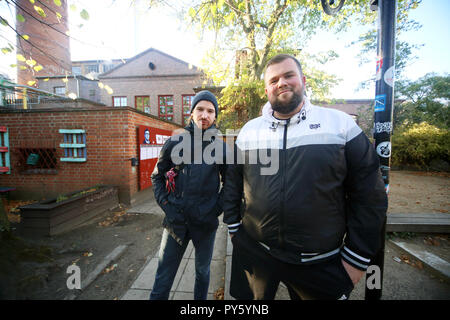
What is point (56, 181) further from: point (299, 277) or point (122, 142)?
point (299, 277)

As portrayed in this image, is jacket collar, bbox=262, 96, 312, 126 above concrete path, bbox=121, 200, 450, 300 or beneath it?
above

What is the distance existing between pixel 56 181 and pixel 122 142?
269cm

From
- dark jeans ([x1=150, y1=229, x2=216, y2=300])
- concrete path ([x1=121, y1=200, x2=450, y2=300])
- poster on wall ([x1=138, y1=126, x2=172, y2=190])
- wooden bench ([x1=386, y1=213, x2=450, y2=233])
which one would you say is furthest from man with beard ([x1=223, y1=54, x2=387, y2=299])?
poster on wall ([x1=138, y1=126, x2=172, y2=190])

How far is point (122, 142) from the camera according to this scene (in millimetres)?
5566

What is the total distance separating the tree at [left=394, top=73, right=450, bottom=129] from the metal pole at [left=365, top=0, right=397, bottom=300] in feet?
62.3

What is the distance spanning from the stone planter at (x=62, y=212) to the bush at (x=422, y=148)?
14892 millimetres

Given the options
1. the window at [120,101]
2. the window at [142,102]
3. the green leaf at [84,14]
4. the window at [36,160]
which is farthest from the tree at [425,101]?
the window at [120,101]

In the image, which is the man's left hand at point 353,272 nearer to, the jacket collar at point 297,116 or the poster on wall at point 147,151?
the jacket collar at point 297,116

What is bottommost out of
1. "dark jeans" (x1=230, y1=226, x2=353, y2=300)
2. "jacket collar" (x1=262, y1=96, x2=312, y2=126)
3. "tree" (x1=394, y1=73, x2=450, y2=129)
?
"dark jeans" (x1=230, y1=226, x2=353, y2=300)

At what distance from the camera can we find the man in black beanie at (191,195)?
173 cm

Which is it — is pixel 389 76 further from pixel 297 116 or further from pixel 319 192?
pixel 319 192

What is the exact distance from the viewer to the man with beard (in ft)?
3.94

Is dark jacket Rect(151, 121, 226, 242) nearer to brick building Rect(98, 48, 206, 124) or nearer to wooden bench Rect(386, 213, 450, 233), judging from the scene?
wooden bench Rect(386, 213, 450, 233)
